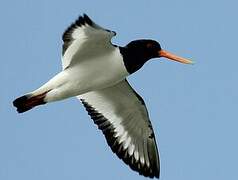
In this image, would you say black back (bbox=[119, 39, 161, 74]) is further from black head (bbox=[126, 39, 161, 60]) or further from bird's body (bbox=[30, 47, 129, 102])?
bird's body (bbox=[30, 47, 129, 102])

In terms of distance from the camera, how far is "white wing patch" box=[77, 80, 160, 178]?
55.7ft

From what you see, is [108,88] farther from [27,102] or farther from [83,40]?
[83,40]

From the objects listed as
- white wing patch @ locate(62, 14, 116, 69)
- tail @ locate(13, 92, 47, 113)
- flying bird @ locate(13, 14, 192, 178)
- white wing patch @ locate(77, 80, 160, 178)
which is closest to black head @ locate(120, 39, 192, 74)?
flying bird @ locate(13, 14, 192, 178)

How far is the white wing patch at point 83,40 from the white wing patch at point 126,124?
5.03ft

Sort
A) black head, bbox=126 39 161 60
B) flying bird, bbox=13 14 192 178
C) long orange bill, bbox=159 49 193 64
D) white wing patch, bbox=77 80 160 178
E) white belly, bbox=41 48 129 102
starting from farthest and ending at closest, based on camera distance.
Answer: white wing patch, bbox=77 80 160 178 < long orange bill, bbox=159 49 193 64 < black head, bbox=126 39 161 60 < white belly, bbox=41 48 129 102 < flying bird, bbox=13 14 192 178

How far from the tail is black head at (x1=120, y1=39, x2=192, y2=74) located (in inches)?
66.2

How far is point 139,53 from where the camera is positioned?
15914 mm

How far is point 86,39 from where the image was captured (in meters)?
15.1

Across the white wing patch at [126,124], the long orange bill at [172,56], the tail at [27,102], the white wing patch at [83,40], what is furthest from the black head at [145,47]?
the tail at [27,102]

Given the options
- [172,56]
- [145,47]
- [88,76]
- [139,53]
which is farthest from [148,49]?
[88,76]

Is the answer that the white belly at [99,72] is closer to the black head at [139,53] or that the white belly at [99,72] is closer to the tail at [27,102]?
the black head at [139,53]

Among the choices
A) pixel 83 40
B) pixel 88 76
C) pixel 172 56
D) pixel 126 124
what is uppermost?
pixel 83 40

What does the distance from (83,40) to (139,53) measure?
1.28 meters

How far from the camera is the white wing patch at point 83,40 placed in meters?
14.5
